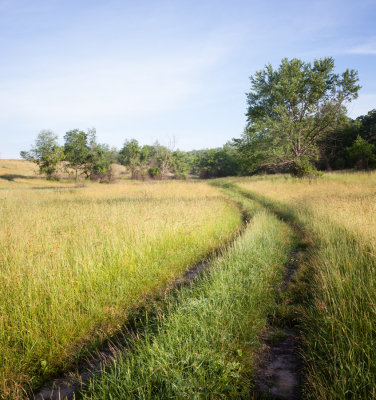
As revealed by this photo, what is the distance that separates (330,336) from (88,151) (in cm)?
4706

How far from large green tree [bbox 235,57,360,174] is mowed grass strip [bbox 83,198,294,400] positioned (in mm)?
19849

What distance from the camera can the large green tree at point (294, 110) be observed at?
21.2 metres

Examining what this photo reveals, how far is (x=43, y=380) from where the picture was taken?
2.69m

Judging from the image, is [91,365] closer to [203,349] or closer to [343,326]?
[203,349]

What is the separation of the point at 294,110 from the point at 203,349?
81.7ft

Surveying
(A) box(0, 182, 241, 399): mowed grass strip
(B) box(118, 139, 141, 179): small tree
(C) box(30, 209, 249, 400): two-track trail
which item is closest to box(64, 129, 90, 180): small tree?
(B) box(118, 139, 141, 179): small tree

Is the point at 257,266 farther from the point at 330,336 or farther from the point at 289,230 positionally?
the point at 289,230

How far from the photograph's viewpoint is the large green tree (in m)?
21.2

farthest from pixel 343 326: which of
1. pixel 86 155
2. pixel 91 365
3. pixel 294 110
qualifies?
pixel 86 155

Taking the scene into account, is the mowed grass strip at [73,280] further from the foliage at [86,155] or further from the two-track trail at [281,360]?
the foliage at [86,155]

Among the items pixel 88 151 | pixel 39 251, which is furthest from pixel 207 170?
pixel 39 251

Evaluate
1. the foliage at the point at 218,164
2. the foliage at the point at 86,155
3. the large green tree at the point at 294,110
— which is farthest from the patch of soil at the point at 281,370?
the foliage at the point at 218,164

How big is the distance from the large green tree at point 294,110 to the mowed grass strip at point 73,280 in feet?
58.4

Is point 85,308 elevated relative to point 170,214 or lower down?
lower down
